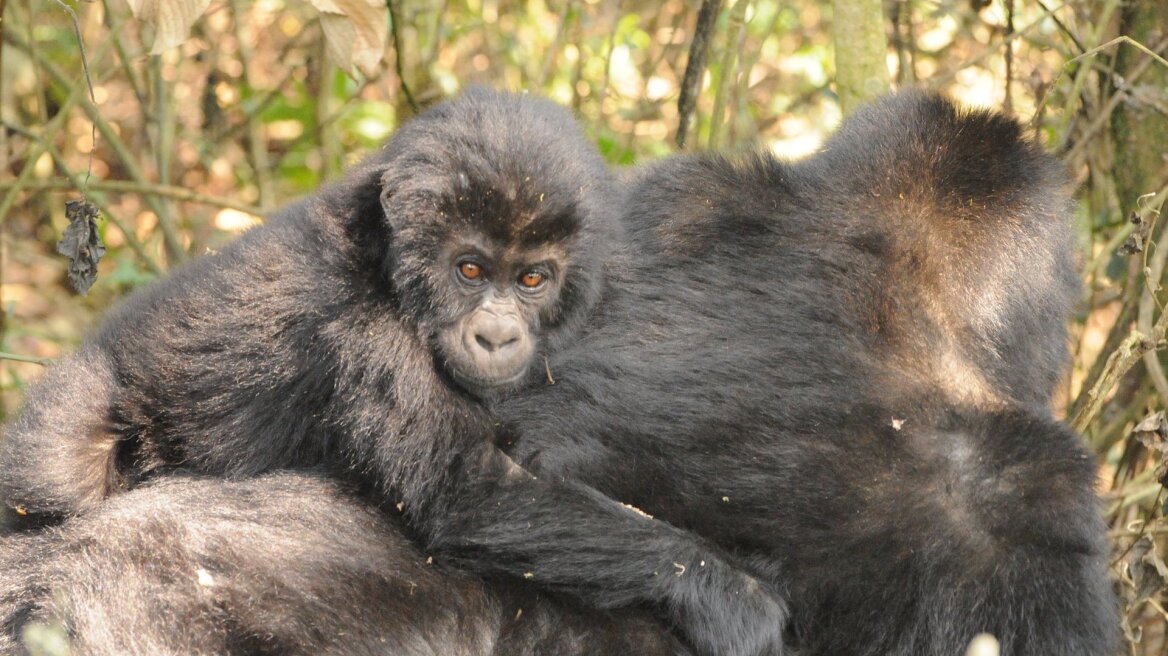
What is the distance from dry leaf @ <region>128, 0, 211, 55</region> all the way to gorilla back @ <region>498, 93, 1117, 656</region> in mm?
1163

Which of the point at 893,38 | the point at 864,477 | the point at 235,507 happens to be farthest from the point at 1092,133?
the point at 235,507

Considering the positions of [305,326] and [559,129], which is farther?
[559,129]

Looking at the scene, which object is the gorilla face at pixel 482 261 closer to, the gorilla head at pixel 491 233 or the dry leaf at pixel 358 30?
the gorilla head at pixel 491 233

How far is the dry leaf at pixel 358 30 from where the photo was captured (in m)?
3.48

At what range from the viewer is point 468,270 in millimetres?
3209

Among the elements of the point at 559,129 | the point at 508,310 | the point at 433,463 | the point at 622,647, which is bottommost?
the point at 622,647

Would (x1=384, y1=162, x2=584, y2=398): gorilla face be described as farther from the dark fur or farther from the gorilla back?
the dark fur

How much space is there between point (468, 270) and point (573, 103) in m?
3.08

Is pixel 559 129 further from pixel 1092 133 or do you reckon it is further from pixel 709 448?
pixel 1092 133

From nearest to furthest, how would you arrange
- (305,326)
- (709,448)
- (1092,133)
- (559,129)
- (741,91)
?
(709,448), (305,326), (559,129), (1092,133), (741,91)

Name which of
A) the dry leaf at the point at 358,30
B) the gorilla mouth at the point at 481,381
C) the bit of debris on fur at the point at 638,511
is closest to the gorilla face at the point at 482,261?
the gorilla mouth at the point at 481,381

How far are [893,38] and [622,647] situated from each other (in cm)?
363

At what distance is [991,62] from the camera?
22.7ft

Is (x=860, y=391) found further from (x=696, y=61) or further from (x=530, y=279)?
(x=696, y=61)
